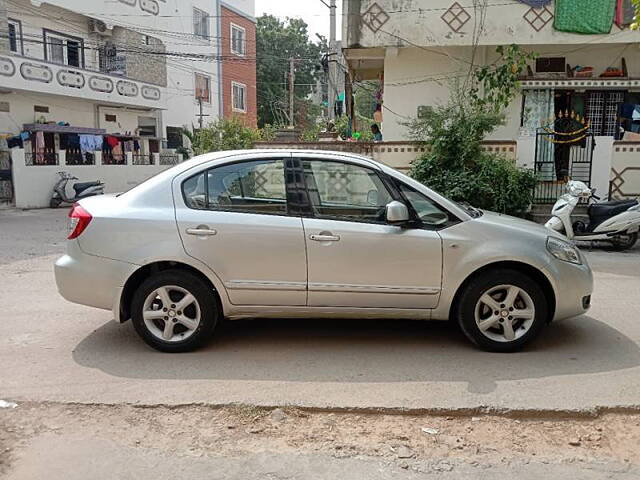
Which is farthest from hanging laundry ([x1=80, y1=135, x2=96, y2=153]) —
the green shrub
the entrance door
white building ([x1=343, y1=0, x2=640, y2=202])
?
the entrance door

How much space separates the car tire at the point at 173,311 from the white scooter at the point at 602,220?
7076 millimetres

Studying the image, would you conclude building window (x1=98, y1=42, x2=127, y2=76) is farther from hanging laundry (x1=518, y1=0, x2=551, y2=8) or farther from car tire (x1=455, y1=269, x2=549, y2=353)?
car tire (x1=455, y1=269, x2=549, y2=353)

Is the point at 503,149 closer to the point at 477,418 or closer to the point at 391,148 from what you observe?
the point at 391,148

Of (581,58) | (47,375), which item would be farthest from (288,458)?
(581,58)

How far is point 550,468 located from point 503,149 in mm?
9889

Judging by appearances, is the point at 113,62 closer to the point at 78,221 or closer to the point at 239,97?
the point at 239,97

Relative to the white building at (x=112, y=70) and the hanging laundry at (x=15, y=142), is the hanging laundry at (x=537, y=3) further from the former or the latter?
the hanging laundry at (x=15, y=142)

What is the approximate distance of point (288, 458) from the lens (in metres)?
3.22

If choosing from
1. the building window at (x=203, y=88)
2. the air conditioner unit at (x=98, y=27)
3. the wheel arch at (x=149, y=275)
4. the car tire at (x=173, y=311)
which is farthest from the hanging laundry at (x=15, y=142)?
the car tire at (x=173, y=311)

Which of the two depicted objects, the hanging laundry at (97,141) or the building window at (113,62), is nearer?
the hanging laundry at (97,141)

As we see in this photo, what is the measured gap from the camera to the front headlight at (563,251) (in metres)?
4.72

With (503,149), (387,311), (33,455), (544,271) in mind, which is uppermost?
(503,149)

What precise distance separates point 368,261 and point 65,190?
17.3 m

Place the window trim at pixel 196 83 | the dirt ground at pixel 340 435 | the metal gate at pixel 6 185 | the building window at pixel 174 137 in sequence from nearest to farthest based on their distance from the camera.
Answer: the dirt ground at pixel 340 435 → the metal gate at pixel 6 185 → the building window at pixel 174 137 → the window trim at pixel 196 83
